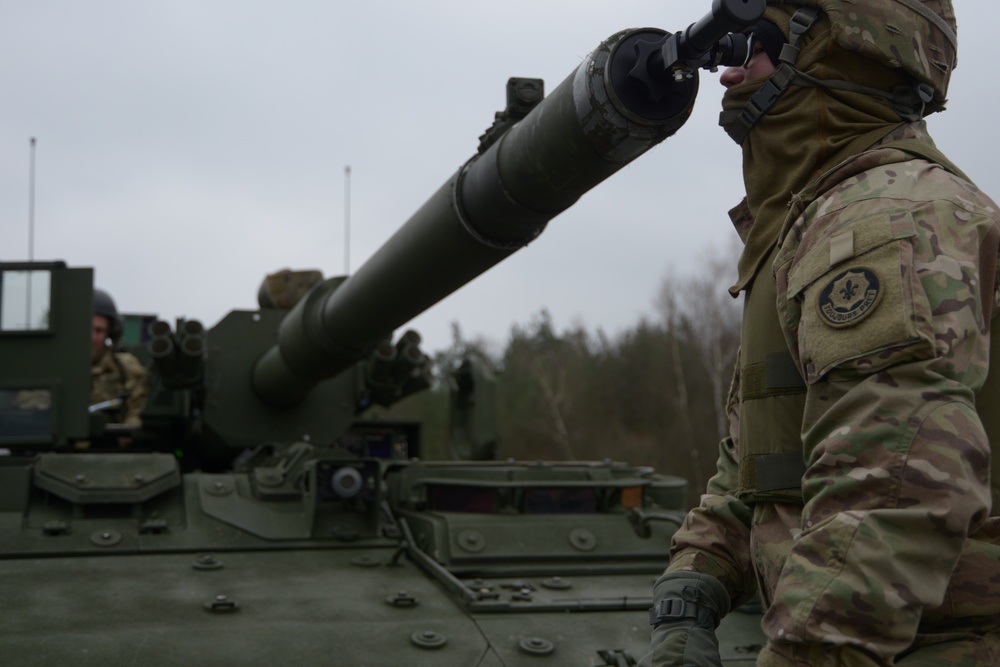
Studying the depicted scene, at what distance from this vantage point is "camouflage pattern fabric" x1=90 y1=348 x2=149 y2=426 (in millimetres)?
7352

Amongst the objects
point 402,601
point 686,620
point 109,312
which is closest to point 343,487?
point 402,601

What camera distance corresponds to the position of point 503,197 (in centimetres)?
322

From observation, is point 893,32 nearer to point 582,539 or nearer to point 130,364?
point 582,539

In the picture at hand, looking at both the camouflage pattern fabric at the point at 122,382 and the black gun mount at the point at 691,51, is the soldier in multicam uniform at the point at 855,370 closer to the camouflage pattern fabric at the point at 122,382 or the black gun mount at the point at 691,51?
the black gun mount at the point at 691,51

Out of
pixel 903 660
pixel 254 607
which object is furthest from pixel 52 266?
pixel 903 660

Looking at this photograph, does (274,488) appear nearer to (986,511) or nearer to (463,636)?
(463,636)

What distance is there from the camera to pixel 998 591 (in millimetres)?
1775

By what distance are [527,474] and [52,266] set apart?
117 inches

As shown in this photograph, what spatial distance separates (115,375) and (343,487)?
366cm

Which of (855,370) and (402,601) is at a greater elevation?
(855,370)

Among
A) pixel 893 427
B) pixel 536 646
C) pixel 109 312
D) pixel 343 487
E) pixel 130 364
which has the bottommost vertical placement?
pixel 536 646

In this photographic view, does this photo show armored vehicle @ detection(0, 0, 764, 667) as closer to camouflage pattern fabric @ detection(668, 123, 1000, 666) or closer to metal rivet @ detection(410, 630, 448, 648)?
metal rivet @ detection(410, 630, 448, 648)

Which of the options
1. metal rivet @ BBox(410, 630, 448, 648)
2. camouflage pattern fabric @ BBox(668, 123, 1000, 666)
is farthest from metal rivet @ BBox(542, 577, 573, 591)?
camouflage pattern fabric @ BBox(668, 123, 1000, 666)

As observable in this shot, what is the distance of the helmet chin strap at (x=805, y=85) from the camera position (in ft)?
6.86
